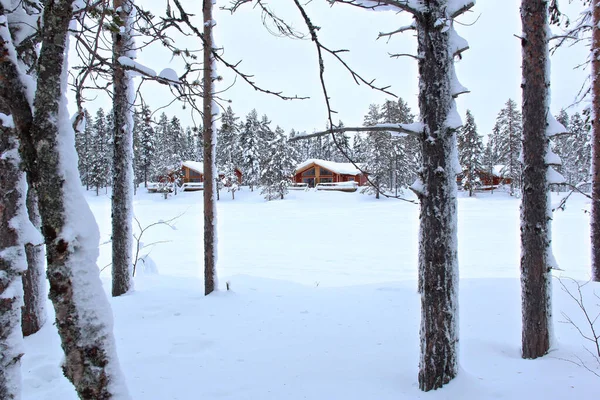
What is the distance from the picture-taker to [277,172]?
43375 mm

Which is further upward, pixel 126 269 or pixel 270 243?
pixel 126 269

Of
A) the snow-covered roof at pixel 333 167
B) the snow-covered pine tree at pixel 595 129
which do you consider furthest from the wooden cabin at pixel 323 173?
the snow-covered pine tree at pixel 595 129

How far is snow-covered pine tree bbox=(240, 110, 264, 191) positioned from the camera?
46.7 m

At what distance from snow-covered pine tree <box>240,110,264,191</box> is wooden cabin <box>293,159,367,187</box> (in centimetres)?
789

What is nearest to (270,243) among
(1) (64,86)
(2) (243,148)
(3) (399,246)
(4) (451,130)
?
(3) (399,246)

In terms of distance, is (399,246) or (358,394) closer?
(358,394)

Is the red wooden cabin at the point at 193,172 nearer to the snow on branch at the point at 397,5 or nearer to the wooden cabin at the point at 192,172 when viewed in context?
the wooden cabin at the point at 192,172

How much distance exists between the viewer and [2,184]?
7.09ft

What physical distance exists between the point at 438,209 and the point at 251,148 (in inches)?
1780

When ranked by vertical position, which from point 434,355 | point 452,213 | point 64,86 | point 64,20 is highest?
point 64,20

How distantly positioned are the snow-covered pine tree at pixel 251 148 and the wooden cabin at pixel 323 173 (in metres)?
7.89

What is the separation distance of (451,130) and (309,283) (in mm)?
7018

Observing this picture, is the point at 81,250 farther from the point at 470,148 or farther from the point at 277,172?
the point at 470,148

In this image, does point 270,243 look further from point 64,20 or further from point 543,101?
point 64,20
